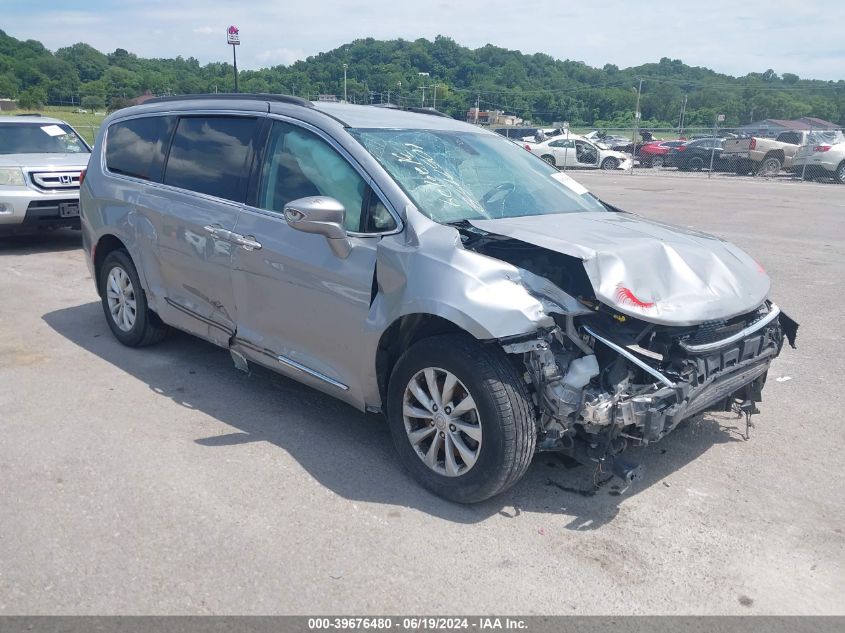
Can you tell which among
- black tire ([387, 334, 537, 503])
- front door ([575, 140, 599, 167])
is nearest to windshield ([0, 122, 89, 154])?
black tire ([387, 334, 537, 503])

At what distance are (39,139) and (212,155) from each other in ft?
25.0

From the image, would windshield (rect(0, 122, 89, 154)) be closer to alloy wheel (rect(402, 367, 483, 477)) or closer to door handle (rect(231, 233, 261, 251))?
door handle (rect(231, 233, 261, 251))

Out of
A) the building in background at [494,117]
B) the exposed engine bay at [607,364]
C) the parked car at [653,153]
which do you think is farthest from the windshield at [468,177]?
the building in background at [494,117]

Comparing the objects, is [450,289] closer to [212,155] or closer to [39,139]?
[212,155]

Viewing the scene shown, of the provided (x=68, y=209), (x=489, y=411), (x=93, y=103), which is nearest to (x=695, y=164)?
(x=68, y=209)

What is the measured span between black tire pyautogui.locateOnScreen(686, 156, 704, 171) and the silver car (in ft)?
89.5

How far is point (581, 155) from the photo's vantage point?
32.2 metres

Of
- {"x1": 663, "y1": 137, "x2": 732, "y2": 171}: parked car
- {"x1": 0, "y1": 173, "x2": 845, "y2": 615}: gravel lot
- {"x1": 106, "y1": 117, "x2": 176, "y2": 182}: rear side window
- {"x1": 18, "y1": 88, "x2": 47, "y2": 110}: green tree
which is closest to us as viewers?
{"x1": 0, "y1": 173, "x2": 845, "y2": 615}: gravel lot

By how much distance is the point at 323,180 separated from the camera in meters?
4.35

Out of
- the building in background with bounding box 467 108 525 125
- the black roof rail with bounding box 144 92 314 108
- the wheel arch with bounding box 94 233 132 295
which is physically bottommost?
the wheel arch with bounding box 94 233 132 295

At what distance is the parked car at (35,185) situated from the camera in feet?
32.6

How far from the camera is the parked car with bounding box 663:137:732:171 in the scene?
29.2 m

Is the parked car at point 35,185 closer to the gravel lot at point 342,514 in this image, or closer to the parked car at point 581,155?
the gravel lot at point 342,514

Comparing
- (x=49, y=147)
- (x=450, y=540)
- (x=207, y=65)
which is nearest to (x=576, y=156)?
(x=207, y=65)
